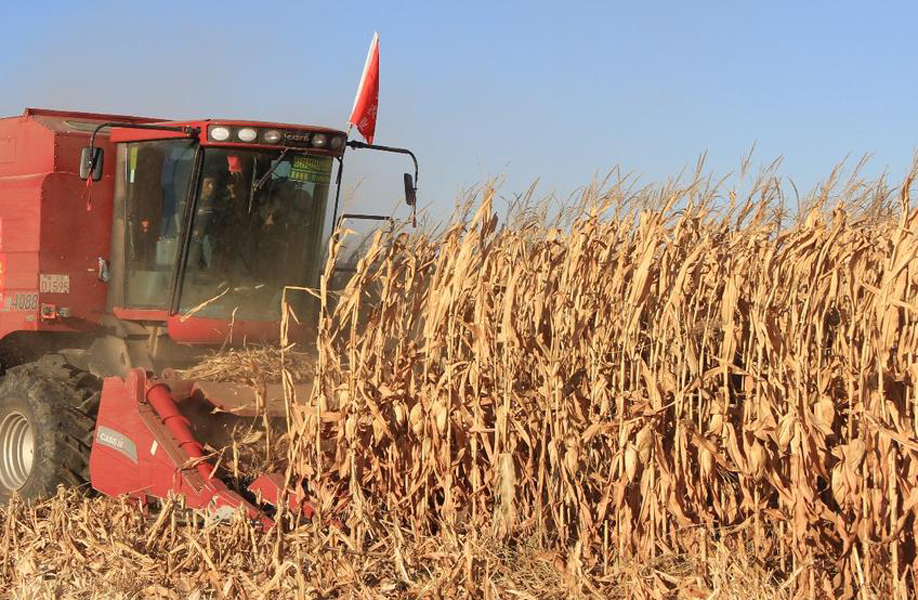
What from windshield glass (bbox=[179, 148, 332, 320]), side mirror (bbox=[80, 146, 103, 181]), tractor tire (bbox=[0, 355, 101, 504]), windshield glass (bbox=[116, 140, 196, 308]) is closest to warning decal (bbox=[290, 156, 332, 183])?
windshield glass (bbox=[179, 148, 332, 320])

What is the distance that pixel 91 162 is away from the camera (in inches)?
230

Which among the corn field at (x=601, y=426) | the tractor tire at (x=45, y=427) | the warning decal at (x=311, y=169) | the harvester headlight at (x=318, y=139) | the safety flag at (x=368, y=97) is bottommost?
the tractor tire at (x=45, y=427)

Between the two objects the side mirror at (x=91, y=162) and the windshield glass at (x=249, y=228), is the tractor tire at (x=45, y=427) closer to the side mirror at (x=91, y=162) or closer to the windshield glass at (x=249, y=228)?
the windshield glass at (x=249, y=228)

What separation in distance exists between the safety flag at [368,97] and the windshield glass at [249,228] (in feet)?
1.07

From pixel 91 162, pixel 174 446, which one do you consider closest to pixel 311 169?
pixel 91 162

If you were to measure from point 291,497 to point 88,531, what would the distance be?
891 mm

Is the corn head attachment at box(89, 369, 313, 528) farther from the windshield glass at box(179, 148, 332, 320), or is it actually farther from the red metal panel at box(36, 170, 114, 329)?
the red metal panel at box(36, 170, 114, 329)

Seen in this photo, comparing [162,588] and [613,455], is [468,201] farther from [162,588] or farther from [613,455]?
[162,588]

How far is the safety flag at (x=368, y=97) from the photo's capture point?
638 cm

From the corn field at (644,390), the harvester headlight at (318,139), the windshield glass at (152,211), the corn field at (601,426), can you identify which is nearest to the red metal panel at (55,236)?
the windshield glass at (152,211)

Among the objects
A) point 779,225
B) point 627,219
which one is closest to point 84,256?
point 627,219

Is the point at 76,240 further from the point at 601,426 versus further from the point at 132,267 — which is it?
the point at 601,426

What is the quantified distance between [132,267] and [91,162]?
742 millimetres

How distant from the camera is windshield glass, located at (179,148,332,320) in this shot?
604 centimetres
